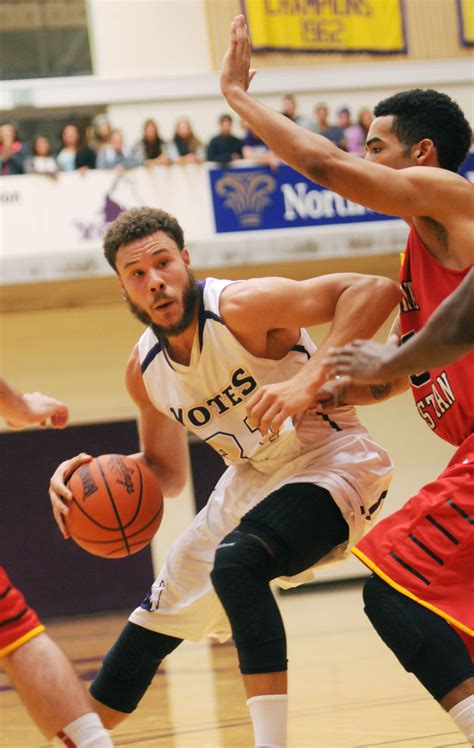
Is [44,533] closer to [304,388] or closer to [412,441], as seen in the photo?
[412,441]

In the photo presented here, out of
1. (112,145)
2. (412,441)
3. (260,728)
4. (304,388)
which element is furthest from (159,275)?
(412,441)

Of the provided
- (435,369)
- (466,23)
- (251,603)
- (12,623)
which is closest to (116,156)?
(466,23)

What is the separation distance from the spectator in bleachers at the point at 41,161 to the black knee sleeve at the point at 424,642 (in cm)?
1122

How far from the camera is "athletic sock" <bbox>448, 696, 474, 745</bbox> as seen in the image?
2.99 metres

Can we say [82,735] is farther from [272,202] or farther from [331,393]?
[272,202]

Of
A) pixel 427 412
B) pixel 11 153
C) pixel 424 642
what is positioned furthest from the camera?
pixel 11 153

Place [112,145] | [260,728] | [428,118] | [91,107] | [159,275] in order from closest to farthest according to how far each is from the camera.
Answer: [260,728] < [428,118] < [159,275] < [112,145] < [91,107]

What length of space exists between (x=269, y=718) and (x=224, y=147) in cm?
1149

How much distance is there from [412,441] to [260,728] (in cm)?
1168

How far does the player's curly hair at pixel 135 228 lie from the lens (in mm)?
3838

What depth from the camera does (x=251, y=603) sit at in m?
3.25

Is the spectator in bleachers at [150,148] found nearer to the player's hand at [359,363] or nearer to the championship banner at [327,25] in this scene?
the championship banner at [327,25]

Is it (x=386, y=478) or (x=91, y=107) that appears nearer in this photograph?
(x=386, y=478)

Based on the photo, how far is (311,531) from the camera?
11.2ft
